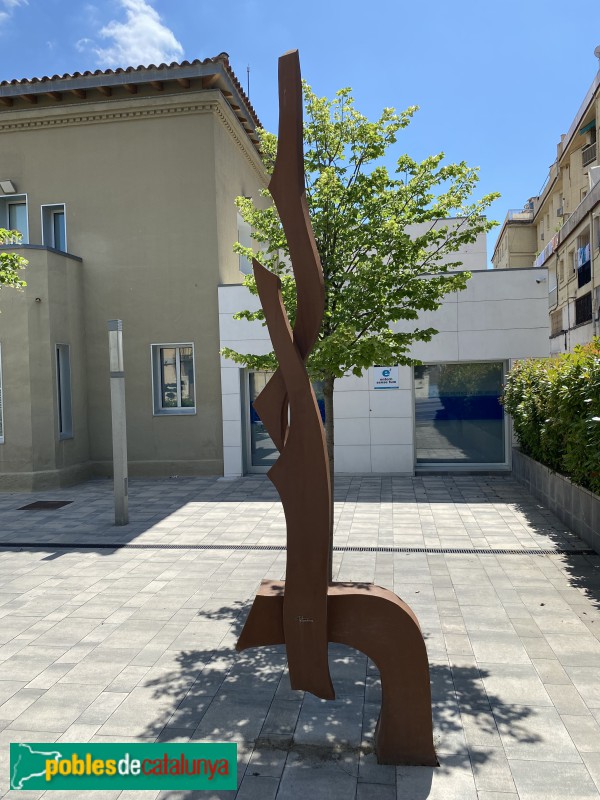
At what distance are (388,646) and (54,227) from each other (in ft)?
Result: 46.8

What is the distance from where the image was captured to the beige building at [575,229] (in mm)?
30219

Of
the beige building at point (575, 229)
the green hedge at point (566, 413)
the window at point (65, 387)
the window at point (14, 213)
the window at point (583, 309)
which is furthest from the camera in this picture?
the window at point (583, 309)

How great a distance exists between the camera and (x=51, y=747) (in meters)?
4.05

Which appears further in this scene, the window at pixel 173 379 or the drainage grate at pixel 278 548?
the window at pixel 173 379

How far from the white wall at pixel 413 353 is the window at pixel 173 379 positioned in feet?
2.81

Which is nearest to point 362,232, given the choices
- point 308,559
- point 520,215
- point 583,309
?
point 308,559

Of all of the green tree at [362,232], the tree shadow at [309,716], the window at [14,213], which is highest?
the window at [14,213]

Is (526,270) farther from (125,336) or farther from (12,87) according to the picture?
(12,87)

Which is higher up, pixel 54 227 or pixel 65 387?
pixel 54 227

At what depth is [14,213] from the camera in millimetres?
15688

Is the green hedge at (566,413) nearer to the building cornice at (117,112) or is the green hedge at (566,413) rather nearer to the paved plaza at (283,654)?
the paved plaza at (283,654)

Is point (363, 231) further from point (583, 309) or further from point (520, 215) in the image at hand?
point (520, 215)

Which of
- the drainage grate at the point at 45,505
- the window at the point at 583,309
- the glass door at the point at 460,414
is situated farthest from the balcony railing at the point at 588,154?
the drainage grate at the point at 45,505

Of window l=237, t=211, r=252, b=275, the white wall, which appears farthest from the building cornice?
the white wall
